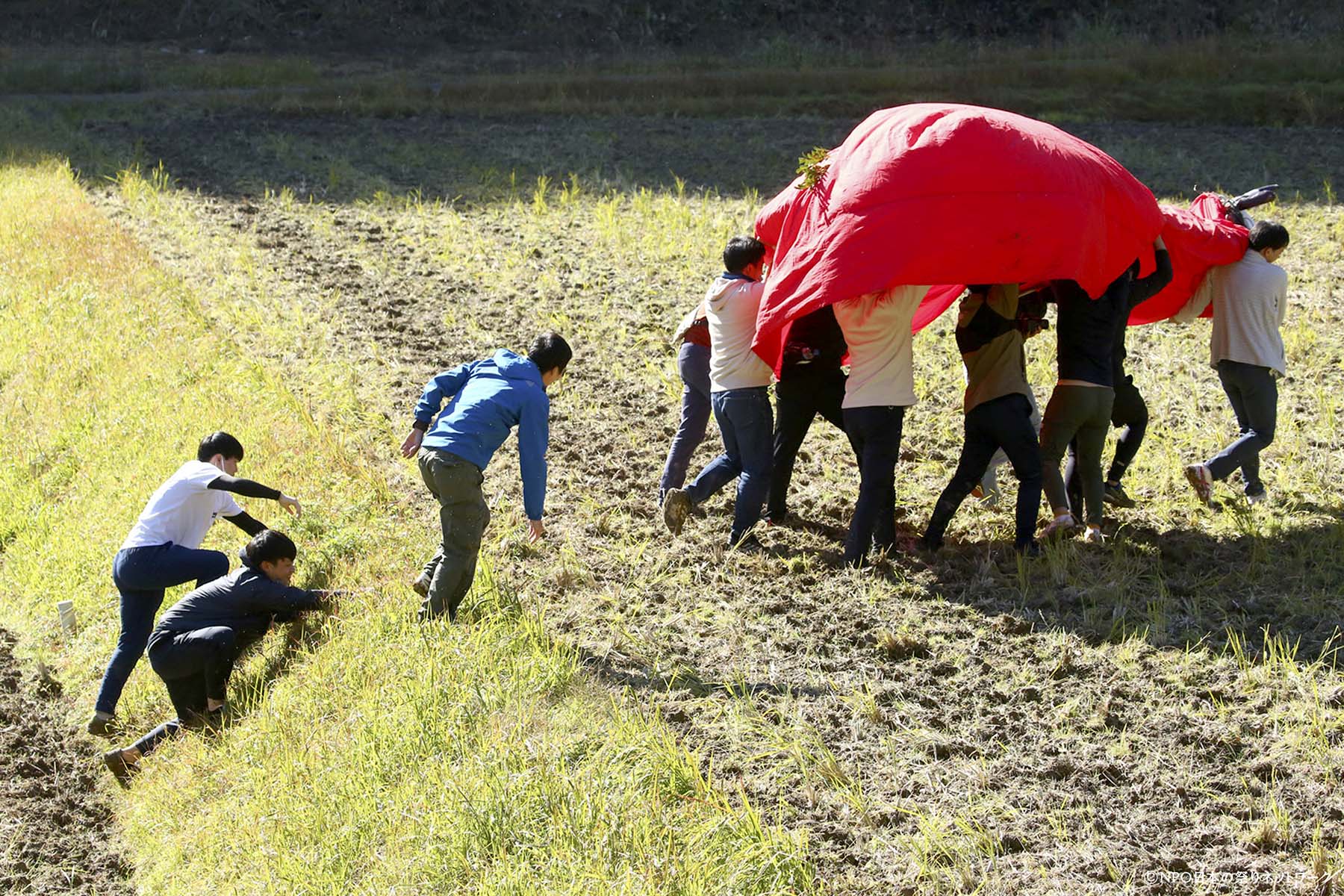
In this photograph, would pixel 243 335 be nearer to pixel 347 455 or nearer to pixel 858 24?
pixel 347 455

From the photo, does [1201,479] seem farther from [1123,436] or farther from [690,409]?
[690,409]

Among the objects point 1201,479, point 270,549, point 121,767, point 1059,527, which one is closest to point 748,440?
point 1059,527

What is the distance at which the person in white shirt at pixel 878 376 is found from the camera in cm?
593

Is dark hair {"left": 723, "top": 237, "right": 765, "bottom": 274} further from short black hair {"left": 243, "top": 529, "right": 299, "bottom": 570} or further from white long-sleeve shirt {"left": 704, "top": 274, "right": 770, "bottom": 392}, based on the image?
short black hair {"left": 243, "top": 529, "right": 299, "bottom": 570}

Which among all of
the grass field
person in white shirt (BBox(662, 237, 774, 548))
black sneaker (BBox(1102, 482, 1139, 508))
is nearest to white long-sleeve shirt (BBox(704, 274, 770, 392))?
person in white shirt (BBox(662, 237, 774, 548))

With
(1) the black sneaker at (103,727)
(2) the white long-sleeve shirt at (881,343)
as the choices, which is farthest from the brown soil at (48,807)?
(2) the white long-sleeve shirt at (881,343)

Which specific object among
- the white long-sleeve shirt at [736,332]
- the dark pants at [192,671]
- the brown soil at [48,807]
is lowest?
the brown soil at [48,807]

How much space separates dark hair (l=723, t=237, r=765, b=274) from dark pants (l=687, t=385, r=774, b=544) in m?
0.61

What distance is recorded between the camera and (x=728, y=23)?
977 inches

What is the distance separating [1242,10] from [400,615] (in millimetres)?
21229

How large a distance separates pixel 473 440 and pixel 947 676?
225 centimetres

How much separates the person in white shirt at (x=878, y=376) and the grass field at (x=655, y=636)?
518 mm

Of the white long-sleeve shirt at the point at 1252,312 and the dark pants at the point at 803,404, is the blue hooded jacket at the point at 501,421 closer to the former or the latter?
the dark pants at the point at 803,404

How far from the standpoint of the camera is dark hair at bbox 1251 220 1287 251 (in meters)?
6.56
